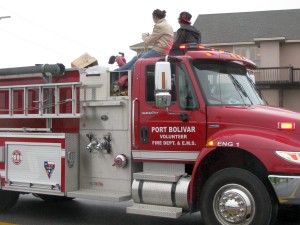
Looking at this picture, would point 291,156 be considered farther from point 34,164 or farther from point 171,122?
point 34,164

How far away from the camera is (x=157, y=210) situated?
20.6ft

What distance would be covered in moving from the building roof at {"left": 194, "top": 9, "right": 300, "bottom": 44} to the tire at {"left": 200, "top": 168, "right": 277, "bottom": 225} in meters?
28.6

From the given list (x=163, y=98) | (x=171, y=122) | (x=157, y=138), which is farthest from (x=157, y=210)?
(x=163, y=98)

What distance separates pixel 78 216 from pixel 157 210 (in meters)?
2.23

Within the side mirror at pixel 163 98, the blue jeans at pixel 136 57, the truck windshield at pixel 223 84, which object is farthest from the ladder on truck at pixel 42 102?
the truck windshield at pixel 223 84

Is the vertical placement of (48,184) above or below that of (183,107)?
below

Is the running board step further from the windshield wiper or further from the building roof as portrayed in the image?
the building roof

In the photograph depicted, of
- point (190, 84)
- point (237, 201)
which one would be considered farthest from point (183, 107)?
point (237, 201)

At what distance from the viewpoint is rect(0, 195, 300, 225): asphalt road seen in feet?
24.8

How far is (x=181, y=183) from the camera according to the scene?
6309 millimetres

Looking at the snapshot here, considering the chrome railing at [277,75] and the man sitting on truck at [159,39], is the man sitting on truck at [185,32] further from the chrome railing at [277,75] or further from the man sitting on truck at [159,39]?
the chrome railing at [277,75]

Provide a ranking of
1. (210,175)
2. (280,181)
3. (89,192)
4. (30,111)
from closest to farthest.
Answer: (280,181) → (210,175) → (89,192) → (30,111)

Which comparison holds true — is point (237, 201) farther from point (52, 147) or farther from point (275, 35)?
point (275, 35)

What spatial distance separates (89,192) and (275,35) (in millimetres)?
28739
